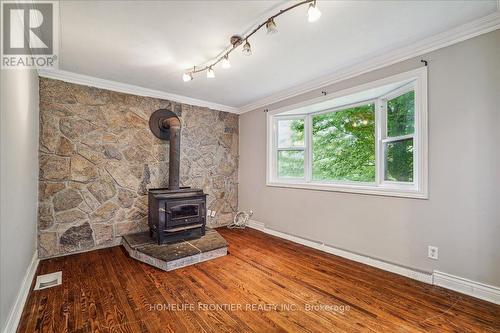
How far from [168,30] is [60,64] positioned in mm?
1631

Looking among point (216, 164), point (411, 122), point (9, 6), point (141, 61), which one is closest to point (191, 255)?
point (216, 164)

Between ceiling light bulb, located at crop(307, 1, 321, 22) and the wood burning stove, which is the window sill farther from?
ceiling light bulb, located at crop(307, 1, 321, 22)

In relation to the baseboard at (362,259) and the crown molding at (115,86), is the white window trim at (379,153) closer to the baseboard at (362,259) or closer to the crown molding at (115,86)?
the baseboard at (362,259)

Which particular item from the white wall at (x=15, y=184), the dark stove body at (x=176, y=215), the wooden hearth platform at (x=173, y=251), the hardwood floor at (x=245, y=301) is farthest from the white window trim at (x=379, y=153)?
the white wall at (x=15, y=184)

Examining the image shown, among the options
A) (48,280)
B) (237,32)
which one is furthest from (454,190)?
(48,280)

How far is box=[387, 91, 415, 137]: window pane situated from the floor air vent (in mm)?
3931

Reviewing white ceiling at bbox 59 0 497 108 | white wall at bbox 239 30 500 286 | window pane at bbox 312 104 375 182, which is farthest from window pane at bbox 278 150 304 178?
white ceiling at bbox 59 0 497 108

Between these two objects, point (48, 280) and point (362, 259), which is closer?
point (48, 280)

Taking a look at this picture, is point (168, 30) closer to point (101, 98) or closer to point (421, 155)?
point (101, 98)

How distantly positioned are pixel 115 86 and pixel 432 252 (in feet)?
14.1

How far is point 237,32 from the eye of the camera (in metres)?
2.06

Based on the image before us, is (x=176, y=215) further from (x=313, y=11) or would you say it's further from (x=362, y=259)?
(x=313, y=11)

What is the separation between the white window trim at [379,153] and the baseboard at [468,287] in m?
0.76

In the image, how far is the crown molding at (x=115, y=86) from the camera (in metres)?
2.87
